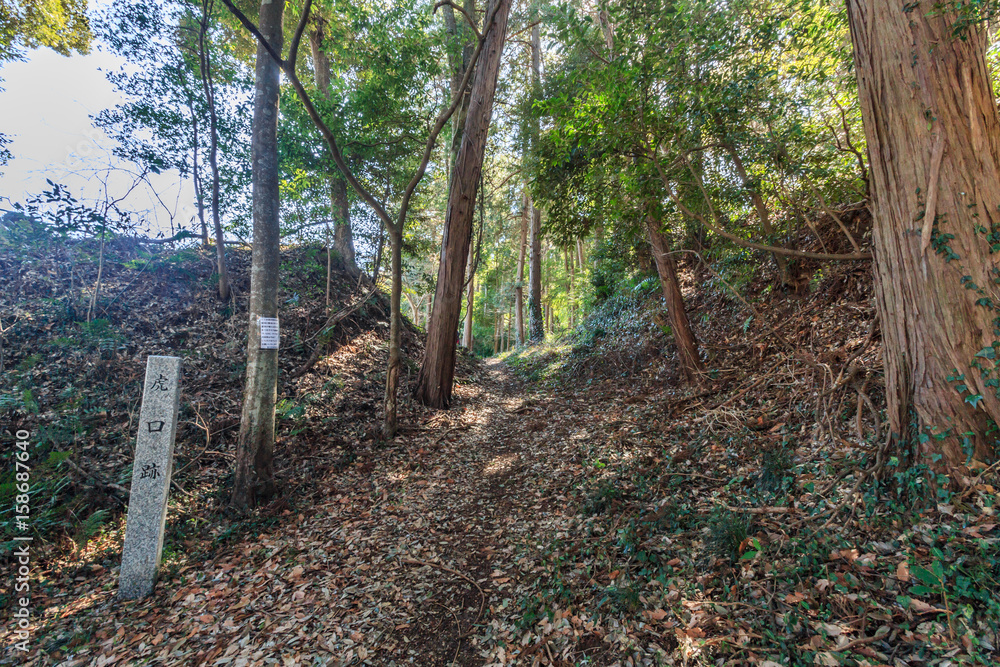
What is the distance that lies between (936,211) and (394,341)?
5.86 m

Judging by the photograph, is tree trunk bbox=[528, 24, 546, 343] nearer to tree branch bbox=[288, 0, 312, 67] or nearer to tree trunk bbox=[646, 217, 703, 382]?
tree trunk bbox=[646, 217, 703, 382]

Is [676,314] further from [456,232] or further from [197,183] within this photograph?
[197,183]

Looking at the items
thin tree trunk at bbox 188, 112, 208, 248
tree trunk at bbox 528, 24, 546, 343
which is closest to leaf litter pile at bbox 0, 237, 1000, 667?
thin tree trunk at bbox 188, 112, 208, 248

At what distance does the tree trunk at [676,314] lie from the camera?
6.50m

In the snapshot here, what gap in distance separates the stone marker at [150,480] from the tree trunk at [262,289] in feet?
3.21

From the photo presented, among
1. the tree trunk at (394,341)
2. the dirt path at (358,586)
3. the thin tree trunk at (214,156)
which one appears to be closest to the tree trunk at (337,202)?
the thin tree trunk at (214,156)

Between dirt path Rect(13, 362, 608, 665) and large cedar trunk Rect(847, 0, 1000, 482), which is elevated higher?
large cedar trunk Rect(847, 0, 1000, 482)

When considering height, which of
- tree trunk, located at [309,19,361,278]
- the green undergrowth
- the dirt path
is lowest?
the dirt path

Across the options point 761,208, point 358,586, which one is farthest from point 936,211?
point 358,586

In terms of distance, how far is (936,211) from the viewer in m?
2.73

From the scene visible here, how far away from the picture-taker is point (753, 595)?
2471 mm

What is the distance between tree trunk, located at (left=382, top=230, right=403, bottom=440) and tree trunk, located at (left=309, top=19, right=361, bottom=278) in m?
5.00

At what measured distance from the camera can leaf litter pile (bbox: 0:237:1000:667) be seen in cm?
235

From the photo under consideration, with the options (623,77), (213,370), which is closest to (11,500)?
(213,370)
